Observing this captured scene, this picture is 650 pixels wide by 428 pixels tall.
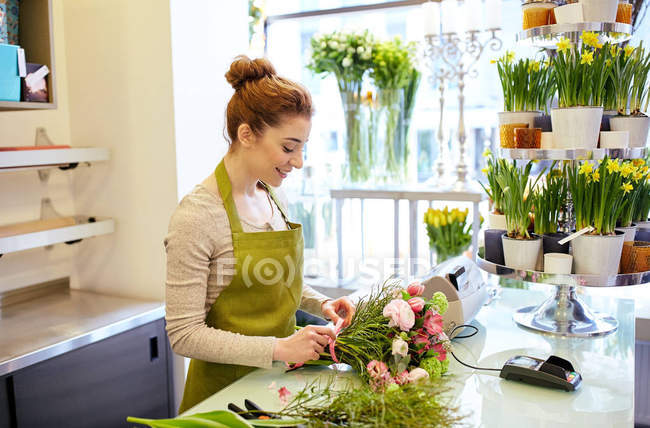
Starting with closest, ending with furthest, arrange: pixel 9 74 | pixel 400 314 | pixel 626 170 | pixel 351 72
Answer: pixel 400 314
pixel 626 170
pixel 9 74
pixel 351 72

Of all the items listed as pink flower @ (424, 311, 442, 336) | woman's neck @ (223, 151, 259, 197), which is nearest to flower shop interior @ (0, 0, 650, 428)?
pink flower @ (424, 311, 442, 336)

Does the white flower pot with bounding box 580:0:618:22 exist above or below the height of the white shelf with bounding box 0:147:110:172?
above

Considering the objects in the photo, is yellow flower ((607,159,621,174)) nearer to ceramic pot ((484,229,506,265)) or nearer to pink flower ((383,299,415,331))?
ceramic pot ((484,229,506,265))

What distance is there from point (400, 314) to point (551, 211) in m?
0.77

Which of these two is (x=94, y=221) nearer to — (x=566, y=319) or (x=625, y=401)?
(x=566, y=319)

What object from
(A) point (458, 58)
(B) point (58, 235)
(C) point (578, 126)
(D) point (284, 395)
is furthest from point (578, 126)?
(B) point (58, 235)

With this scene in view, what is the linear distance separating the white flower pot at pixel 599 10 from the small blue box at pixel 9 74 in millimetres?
1906

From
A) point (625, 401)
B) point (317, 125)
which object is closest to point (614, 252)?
point (625, 401)

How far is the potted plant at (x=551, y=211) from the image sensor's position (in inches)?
73.3

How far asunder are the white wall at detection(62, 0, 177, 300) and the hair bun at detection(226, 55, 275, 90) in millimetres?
997

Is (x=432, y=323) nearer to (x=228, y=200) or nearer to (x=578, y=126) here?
(x=228, y=200)

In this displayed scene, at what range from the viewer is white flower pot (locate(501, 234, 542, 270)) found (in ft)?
6.07

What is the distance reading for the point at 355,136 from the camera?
343 centimetres

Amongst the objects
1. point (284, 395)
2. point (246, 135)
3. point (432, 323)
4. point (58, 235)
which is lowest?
point (284, 395)
